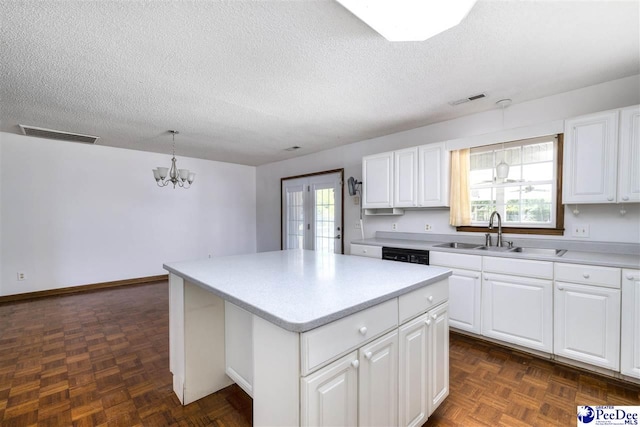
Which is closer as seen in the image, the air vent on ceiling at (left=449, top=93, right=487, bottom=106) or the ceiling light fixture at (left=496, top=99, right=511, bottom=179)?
the air vent on ceiling at (left=449, top=93, right=487, bottom=106)

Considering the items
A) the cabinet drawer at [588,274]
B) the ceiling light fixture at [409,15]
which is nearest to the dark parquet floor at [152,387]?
the cabinet drawer at [588,274]

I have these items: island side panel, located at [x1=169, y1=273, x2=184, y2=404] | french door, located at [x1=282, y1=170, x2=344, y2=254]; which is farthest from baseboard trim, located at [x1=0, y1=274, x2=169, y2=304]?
island side panel, located at [x1=169, y1=273, x2=184, y2=404]

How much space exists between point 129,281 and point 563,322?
581 centimetres

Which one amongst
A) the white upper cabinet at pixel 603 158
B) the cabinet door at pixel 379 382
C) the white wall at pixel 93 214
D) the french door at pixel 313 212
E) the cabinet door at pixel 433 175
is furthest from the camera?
the french door at pixel 313 212

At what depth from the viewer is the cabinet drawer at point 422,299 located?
140 cm

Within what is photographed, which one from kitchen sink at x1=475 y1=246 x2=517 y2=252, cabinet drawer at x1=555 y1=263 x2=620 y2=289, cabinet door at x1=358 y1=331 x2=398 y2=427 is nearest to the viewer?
cabinet door at x1=358 y1=331 x2=398 y2=427

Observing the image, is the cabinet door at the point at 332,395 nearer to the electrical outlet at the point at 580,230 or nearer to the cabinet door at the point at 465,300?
the cabinet door at the point at 465,300

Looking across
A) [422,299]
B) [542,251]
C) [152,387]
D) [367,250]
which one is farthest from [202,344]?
[542,251]

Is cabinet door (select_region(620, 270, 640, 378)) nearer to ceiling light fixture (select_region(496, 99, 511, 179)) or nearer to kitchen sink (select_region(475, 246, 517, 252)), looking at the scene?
kitchen sink (select_region(475, 246, 517, 252))

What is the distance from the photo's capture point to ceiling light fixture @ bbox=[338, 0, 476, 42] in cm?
140

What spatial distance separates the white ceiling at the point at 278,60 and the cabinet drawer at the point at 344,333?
5.21ft

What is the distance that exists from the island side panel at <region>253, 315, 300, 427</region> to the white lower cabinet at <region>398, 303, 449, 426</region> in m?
0.63

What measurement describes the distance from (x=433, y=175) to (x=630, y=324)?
76.0 inches

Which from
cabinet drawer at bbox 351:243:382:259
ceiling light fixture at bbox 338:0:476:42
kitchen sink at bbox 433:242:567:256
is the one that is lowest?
cabinet drawer at bbox 351:243:382:259
